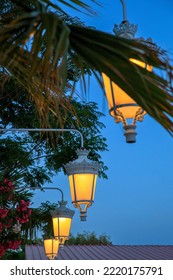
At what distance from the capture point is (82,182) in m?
4.62

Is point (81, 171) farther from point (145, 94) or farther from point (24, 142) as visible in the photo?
point (24, 142)

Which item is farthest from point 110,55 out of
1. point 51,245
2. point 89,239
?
point 89,239

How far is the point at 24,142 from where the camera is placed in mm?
12828

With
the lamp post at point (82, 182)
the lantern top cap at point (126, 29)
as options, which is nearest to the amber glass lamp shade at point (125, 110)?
the lantern top cap at point (126, 29)

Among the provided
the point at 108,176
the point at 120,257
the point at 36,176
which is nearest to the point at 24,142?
the point at 36,176

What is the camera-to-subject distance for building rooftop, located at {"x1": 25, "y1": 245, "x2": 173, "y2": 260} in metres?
17.0

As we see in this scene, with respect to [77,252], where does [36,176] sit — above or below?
above

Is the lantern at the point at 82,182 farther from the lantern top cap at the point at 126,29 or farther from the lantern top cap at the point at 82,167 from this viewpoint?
the lantern top cap at the point at 126,29

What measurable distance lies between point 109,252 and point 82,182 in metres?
14.1

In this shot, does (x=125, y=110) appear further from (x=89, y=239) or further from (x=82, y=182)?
(x=89, y=239)

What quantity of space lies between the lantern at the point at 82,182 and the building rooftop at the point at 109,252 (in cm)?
1199

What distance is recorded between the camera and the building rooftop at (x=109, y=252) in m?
17.0

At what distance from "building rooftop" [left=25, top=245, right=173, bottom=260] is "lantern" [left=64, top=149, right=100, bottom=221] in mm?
11994
